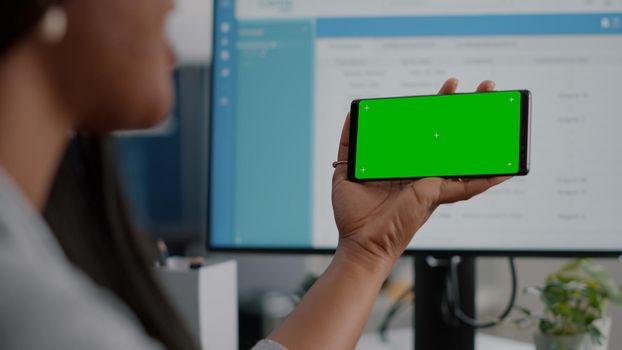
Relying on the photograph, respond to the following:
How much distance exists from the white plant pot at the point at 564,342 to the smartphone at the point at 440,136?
227mm

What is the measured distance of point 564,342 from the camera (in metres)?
0.81

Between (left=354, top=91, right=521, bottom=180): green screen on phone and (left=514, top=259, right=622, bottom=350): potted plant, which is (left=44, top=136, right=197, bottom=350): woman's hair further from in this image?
(left=514, top=259, right=622, bottom=350): potted plant

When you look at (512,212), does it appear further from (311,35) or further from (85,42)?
(85,42)

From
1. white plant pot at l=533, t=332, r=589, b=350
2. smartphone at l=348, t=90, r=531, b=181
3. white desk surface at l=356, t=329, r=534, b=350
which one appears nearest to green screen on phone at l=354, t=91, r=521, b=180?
smartphone at l=348, t=90, r=531, b=181

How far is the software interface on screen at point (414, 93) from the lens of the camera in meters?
0.82

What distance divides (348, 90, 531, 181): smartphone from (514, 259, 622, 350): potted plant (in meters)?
0.22

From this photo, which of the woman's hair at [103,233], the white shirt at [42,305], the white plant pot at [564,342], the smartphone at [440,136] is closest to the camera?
the white shirt at [42,305]

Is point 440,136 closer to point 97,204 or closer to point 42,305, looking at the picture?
point 97,204

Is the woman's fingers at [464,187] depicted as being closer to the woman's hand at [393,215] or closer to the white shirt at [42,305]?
the woman's hand at [393,215]

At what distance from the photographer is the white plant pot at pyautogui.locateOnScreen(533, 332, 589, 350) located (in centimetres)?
81

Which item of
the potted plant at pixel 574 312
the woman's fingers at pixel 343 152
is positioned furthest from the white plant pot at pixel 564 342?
the woman's fingers at pixel 343 152

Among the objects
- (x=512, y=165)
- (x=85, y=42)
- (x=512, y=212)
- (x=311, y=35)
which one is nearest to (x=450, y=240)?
(x=512, y=212)

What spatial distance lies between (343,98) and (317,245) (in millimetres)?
166

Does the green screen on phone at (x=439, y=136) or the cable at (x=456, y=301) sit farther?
the cable at (x=456, y=301)
